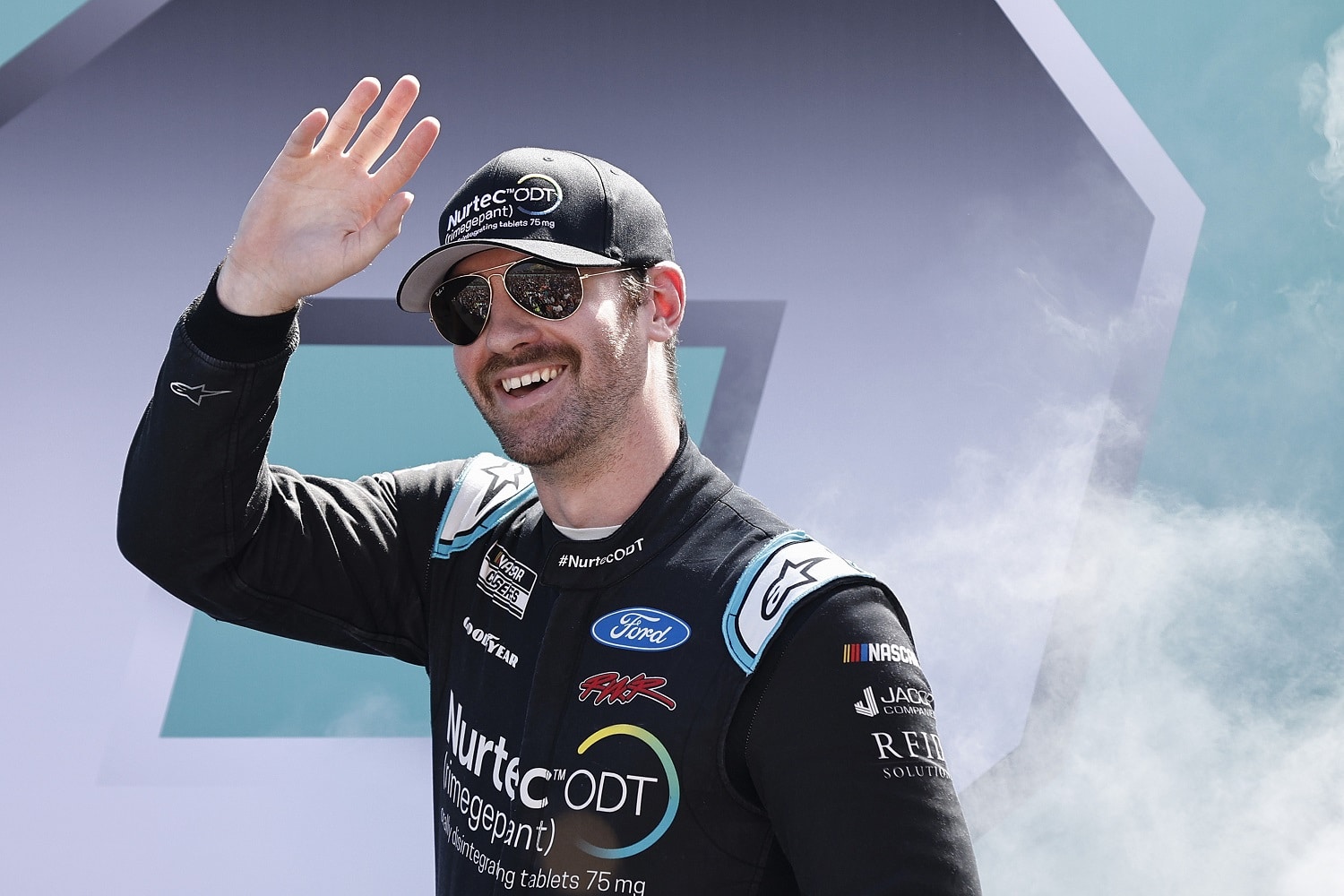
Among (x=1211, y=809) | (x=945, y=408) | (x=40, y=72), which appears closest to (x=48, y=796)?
(x=40, y=72)

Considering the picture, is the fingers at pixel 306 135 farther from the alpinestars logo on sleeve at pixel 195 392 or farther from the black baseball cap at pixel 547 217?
the alpinestars logo on sleeve at pixel 195 392

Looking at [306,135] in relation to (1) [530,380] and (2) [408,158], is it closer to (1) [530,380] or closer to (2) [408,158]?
(2) [408,158]

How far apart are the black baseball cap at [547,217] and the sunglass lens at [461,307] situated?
3 cm

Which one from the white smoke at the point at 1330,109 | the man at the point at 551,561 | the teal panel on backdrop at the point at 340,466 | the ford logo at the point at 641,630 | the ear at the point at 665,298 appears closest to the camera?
the man at the point at 551,561

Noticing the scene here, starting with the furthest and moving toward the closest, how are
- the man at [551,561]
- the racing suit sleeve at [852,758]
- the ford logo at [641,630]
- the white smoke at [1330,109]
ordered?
the white smoke at [1330,109], the ford logo at [641,630], the man at [551,561], the racing suit sleeve at [852,758]

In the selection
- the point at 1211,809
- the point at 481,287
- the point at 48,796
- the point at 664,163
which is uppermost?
the point at 664,163

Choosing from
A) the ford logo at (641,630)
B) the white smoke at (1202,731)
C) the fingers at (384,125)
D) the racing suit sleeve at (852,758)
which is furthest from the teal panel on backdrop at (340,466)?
the racing suit sleeve at (852,758)

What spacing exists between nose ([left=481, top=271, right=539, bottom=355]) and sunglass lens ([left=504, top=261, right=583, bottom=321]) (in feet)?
0.07

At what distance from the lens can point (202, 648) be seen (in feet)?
12.0

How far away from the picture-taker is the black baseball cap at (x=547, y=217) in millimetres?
1625

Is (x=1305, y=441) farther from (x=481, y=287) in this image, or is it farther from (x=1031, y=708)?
(x=481, y=287)

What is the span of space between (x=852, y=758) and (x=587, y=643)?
1.44 feet

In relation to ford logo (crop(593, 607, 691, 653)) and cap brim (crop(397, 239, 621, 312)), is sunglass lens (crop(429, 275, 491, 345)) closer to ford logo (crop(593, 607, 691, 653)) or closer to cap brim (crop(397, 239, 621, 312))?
cap brim (crop(397, 239, 621, 312))

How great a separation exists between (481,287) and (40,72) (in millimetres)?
2826
